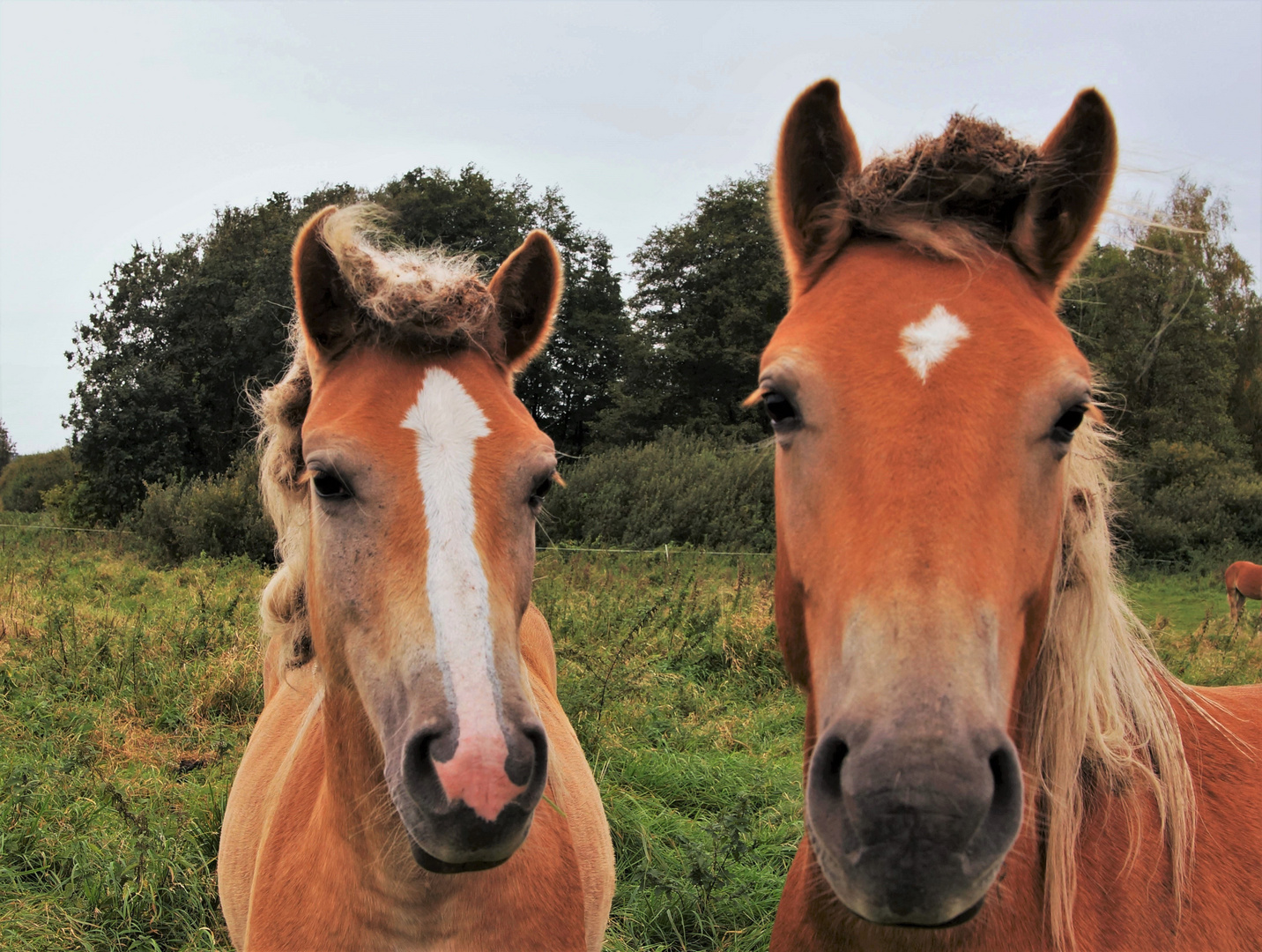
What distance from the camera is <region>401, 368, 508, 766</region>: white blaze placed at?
5.24 ft

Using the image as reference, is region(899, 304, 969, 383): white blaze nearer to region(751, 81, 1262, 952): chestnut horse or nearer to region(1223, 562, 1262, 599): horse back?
region(751, 81, 1262, 952): chestnut horse

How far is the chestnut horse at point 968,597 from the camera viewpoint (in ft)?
3.66

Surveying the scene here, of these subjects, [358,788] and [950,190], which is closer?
[950,190]

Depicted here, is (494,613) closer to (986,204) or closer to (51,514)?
(986,204)

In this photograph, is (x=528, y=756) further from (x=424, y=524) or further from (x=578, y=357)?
(x=578, y=357)

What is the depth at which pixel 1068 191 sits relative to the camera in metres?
1.62

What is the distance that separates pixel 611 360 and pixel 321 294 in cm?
2797

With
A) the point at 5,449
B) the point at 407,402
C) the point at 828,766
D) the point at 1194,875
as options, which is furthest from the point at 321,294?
the point at 5,449

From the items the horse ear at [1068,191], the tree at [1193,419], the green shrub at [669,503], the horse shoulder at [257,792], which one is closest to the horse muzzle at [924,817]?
the horse ear at [1068,191]

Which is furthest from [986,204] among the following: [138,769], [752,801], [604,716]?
[138,769]

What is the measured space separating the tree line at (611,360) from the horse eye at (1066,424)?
19560 mm

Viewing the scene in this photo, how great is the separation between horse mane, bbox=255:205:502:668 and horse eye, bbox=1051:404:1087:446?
1488 mm

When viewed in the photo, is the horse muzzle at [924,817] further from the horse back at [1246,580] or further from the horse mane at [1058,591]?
the horse back at [1246,580]

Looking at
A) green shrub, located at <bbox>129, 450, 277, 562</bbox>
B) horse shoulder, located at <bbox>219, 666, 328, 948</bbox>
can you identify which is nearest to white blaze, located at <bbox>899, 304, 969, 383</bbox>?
horse shoulder, located at <bbox>219, 666, 328, 948</bbox>
